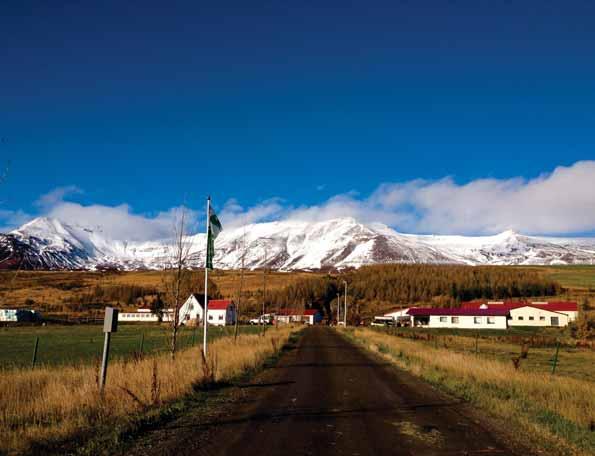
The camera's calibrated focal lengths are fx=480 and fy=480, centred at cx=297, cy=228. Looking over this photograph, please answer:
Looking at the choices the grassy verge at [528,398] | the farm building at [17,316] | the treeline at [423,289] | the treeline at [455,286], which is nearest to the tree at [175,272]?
the grassy verge at [528,398]

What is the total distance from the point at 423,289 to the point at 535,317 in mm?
65122

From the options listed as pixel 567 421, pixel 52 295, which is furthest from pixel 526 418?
pixel 52 295

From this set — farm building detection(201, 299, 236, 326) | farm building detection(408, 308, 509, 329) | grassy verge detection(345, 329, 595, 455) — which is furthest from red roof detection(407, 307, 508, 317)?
grassy verge detection(345, 329, 595, 455)

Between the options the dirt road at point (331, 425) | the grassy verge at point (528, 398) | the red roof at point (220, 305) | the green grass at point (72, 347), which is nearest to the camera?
the dirt road at point (331, 425)

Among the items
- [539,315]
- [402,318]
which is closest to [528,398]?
[539,315]

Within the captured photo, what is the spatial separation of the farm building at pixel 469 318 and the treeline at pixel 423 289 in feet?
125

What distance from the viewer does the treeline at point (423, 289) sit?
16250 cm

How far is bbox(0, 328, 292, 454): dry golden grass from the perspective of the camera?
8.77 meters

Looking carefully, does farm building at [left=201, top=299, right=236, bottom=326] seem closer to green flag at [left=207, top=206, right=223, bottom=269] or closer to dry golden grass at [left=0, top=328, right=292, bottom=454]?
green flag at [left=207, top=206, right=223, bottom=269]

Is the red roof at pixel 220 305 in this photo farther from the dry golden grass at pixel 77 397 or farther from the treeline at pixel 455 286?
the dry golden grass at pixel 77 397

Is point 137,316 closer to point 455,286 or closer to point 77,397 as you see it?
point 455,286

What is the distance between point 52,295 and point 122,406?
16916 centimetres

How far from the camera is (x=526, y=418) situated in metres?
11.3

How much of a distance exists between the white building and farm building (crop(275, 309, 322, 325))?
58749 mm
